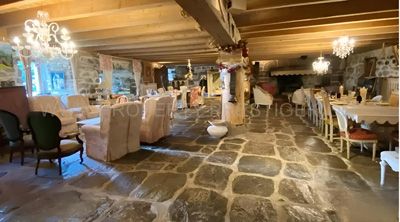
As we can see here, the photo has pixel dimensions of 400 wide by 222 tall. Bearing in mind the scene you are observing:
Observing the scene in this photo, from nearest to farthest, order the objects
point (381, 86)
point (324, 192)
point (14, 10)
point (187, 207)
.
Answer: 1. point (187, 207)
2. point (324, 192)
3. point (14, 10)
4. point (381, 86)

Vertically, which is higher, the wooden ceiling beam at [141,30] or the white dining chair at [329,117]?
the wooden ceiling beam at [141,30]

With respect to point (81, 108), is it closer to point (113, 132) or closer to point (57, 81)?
point (57, 81)

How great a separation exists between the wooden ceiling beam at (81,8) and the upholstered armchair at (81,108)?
7.47 feet

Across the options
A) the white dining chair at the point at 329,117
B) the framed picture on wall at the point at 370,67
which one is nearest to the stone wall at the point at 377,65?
the framed picture on wall at the point at 370,67

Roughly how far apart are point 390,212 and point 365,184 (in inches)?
21.4

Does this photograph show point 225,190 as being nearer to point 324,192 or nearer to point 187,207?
point 187,207

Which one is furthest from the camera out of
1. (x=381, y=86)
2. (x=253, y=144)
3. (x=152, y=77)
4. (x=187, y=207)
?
(x=152, y=77)

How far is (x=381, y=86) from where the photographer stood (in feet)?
21.8

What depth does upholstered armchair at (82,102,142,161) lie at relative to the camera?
3.19 m

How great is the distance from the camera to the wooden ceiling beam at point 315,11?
9.50 ft

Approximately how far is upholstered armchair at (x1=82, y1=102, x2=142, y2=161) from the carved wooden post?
2.08 meters

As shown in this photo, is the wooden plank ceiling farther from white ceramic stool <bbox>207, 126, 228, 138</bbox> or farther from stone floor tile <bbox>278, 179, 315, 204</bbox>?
stone floor tile <bbox>278, 179, 315, 204</bbox>

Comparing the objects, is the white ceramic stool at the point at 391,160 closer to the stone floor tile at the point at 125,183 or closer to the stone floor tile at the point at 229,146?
the stone floor tile at the point at 229,146

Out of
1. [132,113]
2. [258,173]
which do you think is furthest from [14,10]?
[258,173]
